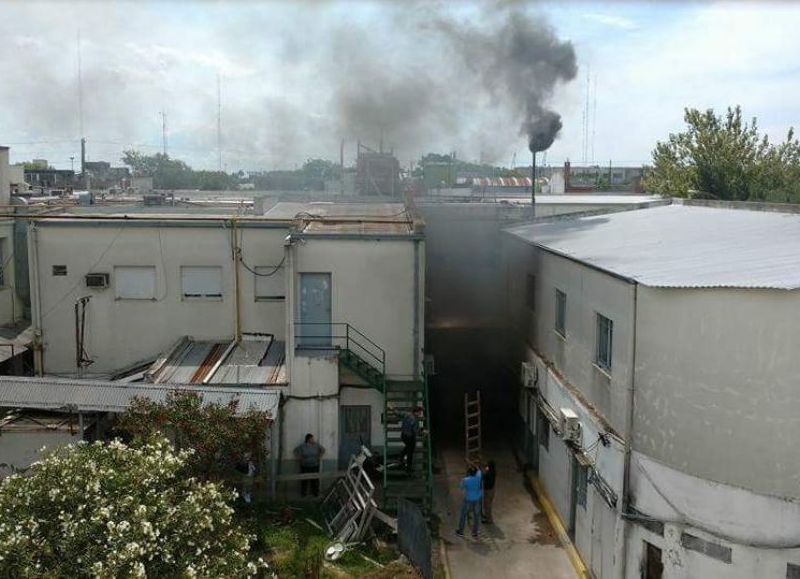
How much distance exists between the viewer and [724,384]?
9.62 metres

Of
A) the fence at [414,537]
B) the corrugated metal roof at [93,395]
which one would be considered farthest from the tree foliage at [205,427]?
the fence at [414,537]

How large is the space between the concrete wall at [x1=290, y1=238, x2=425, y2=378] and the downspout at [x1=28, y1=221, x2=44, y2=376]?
634cm

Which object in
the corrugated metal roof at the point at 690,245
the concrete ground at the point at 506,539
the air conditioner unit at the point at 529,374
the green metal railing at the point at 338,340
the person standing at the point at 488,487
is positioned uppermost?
the corrugated metal roof at the point at 690,245

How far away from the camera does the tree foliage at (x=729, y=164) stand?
32.9 m

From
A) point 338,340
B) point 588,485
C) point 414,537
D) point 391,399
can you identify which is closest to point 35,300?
point 338,340

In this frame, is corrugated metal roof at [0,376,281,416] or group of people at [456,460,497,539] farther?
group of people at [456,460,497,539]

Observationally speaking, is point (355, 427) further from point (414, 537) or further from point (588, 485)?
point (588, 485)

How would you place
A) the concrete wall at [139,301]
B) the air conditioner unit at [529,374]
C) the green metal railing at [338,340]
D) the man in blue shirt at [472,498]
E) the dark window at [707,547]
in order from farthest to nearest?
the concrete wall at [139,301] < the air conditioner unit at [529,374] < the green metal railing at [338,340] < the man in blue shirt at [472,498] < the dark window at [707,547]

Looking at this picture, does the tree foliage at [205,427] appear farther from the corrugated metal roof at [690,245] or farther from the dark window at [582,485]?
the corrugated metal roof at [690,245]

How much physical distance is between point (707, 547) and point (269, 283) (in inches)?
441

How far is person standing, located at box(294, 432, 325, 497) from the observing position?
1553 cm

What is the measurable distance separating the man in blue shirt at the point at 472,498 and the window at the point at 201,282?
7.37m

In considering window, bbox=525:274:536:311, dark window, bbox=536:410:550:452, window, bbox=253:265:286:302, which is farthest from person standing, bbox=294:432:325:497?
window, bbox=525:274:536:311

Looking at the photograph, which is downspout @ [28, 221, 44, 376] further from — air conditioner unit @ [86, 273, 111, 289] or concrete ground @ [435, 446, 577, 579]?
concrete ground @ [435, 446, 577, 579]
